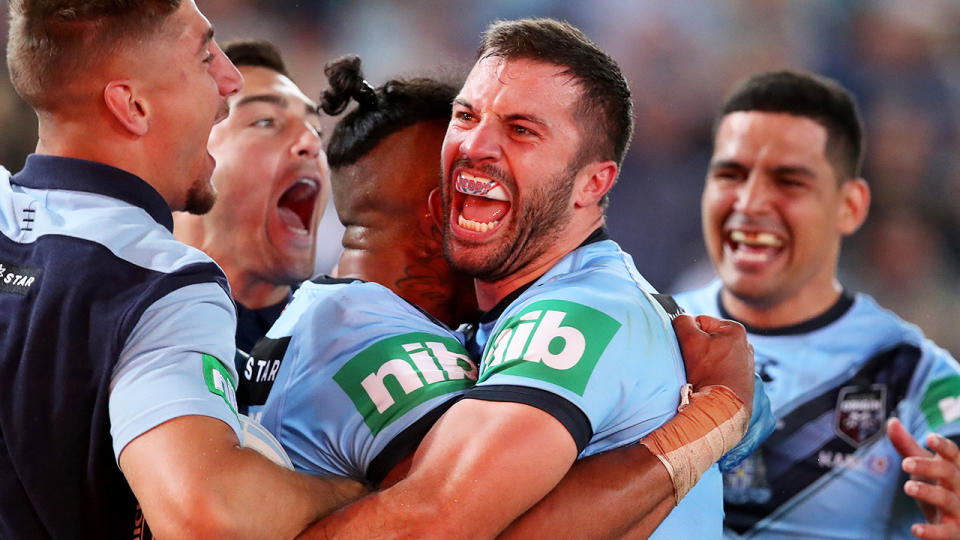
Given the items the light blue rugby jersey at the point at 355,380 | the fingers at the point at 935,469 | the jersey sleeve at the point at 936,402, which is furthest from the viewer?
the jersey sleeve at the point at 936,402

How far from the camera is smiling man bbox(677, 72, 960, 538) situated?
14.5 ft

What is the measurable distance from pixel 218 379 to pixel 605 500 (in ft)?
2.81

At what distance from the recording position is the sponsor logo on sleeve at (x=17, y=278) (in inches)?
79.7

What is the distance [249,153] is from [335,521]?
7.56ft

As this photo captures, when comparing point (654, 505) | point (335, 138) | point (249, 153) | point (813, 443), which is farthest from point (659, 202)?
point (654, 505)

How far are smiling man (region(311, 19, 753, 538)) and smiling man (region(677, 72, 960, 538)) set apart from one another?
2.10 meters

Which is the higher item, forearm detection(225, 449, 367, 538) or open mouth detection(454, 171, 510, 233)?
open mouth detection(454, 171, 510, 233)

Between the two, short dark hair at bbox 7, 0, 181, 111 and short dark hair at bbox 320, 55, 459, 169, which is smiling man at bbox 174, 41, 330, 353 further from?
short dark hair at bbox 7, 0, 181, 111

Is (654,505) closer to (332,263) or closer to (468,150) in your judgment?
(468,150)

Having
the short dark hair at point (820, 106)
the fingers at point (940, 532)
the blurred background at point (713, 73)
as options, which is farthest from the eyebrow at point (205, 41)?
the blurred background at point (713, 73)

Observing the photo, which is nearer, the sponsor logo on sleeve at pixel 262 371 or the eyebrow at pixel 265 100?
the sponsor logo on sleeve at pixel 262 371

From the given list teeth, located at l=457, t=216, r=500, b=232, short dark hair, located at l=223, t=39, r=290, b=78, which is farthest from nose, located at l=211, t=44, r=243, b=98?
short dark hair, located at l=223, t=39, r=290, b=78

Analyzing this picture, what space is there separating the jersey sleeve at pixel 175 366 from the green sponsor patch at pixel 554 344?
57 cm

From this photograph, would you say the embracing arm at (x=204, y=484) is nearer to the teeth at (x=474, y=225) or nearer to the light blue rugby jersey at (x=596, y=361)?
the light blue rugby jersey at (x=596, y=361)
